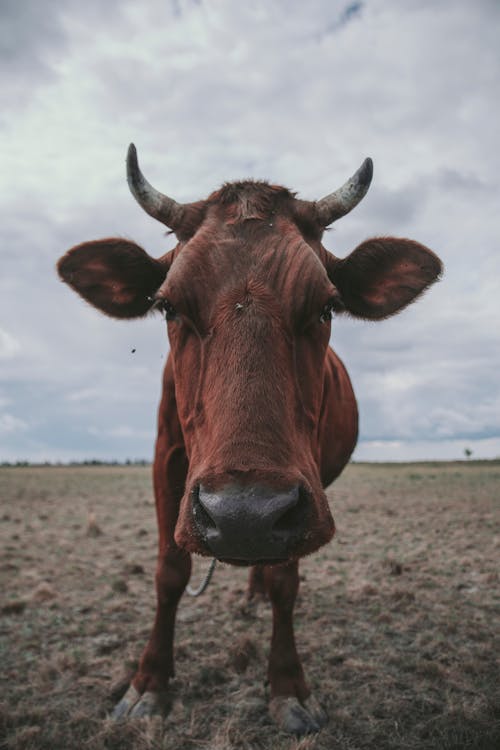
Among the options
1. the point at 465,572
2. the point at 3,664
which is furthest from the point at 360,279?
the point at 465,572

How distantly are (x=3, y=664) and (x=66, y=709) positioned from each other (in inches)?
45.1

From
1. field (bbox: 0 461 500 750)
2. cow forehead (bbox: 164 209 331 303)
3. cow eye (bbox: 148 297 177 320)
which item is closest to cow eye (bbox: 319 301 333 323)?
cow forehead (bbox: 164 209 331 303)

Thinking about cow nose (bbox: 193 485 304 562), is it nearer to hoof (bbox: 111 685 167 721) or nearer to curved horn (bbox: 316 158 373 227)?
curved horn (bbox: 316 158 373 227)

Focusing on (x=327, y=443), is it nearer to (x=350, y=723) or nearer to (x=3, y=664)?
(x=350, y=723)

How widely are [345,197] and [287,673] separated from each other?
3428 millimetres

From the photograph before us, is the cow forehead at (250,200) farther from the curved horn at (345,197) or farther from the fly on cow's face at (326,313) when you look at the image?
the fly on cow's face at (326,313)

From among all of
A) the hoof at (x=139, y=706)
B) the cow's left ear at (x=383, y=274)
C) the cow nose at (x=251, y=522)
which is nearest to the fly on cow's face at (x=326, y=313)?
the cow's left ear at (x=383, y=274)

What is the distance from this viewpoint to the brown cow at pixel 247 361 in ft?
7.39

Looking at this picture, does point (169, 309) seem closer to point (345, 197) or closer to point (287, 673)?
point (345, 197)

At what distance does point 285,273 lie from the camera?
294 centimetres

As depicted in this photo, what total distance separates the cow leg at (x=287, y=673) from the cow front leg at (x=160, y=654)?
2.45 ft

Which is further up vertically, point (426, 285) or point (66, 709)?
point (426, 285)

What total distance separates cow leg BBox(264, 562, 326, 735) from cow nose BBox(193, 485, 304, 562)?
216 cm

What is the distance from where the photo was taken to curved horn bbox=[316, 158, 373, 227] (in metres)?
3.67
